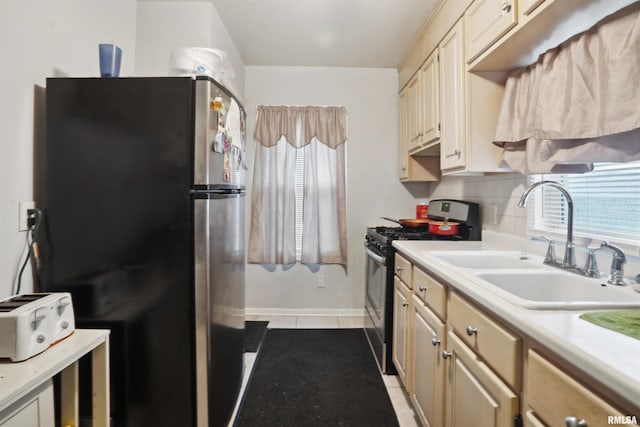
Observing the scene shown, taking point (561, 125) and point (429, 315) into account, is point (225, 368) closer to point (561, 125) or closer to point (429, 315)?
point (429, 315)

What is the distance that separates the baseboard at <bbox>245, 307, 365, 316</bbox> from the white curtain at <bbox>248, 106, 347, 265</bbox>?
0.52m

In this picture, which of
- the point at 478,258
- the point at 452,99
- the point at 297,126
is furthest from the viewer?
the point at 297,126

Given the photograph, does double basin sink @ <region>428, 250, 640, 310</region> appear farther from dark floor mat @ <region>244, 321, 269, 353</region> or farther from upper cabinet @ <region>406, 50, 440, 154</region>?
dark floor mat @ <region>244, 321, 269, 353</region>

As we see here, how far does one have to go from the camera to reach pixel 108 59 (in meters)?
1.41

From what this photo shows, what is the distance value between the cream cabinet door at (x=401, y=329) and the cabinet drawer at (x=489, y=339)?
0.61m

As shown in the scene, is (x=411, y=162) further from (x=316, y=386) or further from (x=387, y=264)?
(x=316, y=386)

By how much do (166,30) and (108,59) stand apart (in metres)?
0.81

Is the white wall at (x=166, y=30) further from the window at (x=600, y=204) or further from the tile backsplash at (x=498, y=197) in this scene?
the window at (x=600, y=204)

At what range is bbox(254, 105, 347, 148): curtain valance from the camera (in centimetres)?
298

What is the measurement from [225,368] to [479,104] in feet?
6.52

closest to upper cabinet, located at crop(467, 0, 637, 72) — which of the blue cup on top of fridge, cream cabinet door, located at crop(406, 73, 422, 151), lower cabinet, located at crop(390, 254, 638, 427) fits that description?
cream cabinet door, located at crop(406, 73, 422, 151)

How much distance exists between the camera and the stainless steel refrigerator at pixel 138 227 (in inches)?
50.9

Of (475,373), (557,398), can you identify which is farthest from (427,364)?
(557,398)

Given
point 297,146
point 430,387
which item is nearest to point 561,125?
point 430,387
